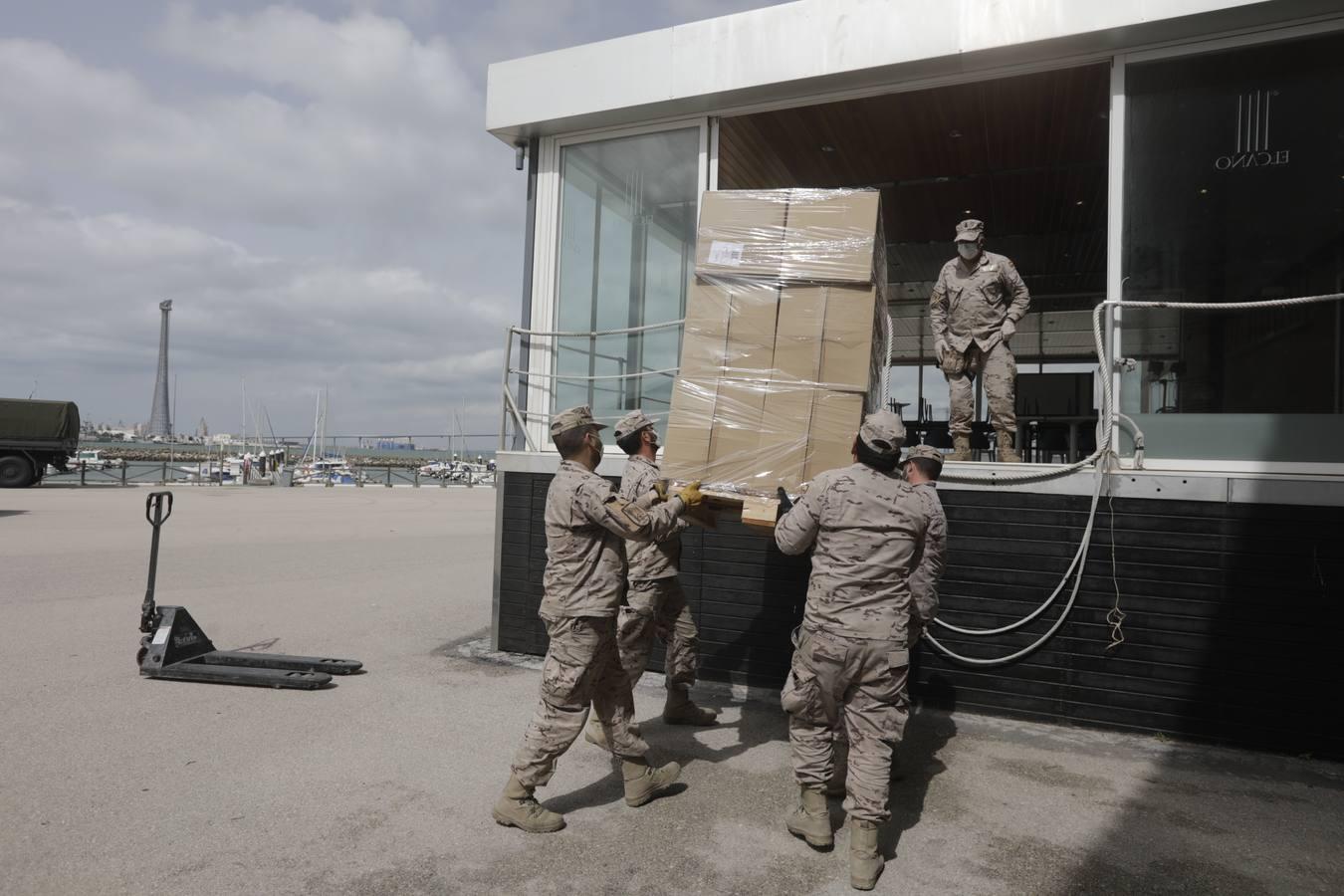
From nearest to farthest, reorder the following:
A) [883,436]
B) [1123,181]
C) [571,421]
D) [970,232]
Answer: [883,436], [571,421], [1123,181], [970,232]

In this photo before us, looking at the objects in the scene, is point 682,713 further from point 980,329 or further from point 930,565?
point 980,329

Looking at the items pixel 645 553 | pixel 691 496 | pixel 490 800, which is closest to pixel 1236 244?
pixel 691 496

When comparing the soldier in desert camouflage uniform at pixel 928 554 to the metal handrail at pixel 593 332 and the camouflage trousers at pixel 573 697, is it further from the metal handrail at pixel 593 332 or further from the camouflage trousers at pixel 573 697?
the metal handrail at pixel 593 332

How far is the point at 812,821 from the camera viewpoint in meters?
3.42

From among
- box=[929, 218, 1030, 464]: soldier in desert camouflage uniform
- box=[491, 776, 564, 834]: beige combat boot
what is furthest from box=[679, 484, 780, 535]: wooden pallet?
box=[929, 218, 1030, 464]: soldier in desert camouflage uniform

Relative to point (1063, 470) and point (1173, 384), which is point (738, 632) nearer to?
point (1063, 470)

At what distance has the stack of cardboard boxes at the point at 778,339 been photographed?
158 inches

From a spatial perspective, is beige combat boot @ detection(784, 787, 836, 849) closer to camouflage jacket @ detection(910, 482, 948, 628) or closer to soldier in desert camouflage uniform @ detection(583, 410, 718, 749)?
camouflage jacket @ detection(910, 482, 948, 628)

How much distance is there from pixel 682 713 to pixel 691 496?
173 centimetres

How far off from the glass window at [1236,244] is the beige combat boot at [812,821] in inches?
117

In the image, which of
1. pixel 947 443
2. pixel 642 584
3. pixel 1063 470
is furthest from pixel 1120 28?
pixel 947 443

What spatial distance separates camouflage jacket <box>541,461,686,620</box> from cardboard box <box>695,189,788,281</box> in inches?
52.1

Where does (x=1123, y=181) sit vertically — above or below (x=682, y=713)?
above

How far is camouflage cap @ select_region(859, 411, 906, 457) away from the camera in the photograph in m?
3.49
